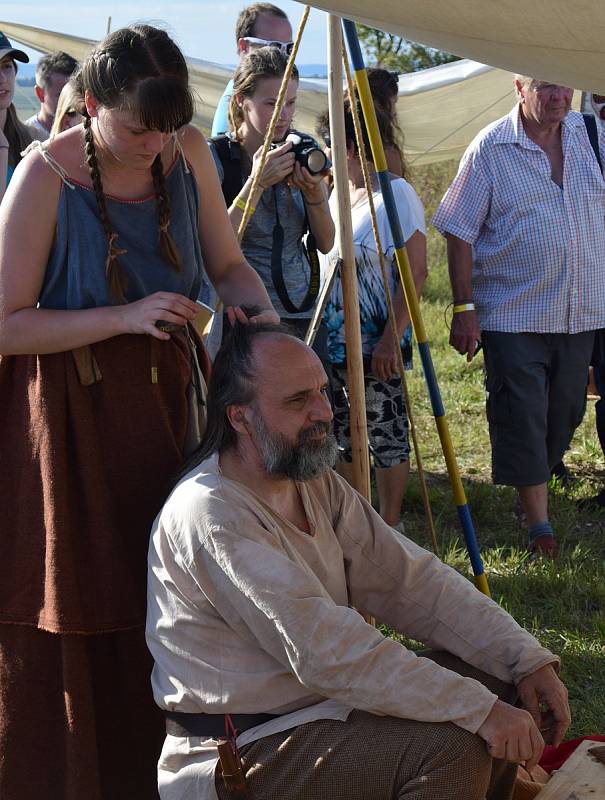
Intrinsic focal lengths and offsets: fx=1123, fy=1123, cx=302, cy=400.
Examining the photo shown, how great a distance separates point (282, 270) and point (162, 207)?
130 centimetres

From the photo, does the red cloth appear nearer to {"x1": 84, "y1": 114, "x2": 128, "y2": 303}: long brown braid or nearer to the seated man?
the seated man

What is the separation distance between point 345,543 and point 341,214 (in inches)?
38.0

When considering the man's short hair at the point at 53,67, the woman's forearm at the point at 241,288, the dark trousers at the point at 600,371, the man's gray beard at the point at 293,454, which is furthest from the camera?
the man's short hair at the point at 53,67

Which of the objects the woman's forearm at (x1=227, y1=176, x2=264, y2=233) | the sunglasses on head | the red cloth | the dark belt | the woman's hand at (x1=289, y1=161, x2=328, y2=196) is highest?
the sunglasses on head

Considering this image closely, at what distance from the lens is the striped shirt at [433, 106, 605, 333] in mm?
4461

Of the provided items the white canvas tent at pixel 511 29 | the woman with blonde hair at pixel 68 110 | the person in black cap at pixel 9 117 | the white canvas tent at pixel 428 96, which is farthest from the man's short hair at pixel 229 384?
the white canvas tent at pixel 428 96

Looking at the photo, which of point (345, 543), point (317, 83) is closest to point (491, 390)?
point (345, 543)

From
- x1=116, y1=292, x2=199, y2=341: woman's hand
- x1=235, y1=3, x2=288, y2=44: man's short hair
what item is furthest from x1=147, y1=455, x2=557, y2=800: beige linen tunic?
x1=235, y1=3, x2=288, y2=44: man's short hair

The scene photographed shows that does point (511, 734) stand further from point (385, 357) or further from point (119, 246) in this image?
point (385, 357)

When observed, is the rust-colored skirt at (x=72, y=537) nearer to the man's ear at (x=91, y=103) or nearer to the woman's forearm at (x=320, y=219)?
the man's ear at (x=91, y=103)

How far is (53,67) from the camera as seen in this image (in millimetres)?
5973

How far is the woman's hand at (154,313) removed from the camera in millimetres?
2324

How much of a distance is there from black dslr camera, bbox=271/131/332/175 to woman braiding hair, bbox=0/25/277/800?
0.74m

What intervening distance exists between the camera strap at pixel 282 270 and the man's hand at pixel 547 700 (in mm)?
1696
